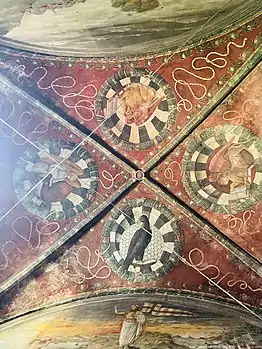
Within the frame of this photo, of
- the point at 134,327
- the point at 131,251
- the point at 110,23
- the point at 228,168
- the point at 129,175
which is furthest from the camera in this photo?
the point at 129,175

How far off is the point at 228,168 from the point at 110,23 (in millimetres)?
2535

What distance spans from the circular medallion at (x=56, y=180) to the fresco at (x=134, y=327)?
134cm

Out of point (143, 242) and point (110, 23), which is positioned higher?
point (110, 23)

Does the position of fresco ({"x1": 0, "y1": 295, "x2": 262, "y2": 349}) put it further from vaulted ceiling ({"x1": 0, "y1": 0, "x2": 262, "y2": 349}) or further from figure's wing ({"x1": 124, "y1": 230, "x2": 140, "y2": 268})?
figure's wing ({"x1": 124, "y1": 230, "x2": 140, "y2": 268})

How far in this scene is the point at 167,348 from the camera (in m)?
8.30

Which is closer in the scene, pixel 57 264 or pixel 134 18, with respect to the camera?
pixel 134 18

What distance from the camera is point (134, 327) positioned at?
8703mm

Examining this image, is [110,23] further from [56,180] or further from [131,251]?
[131,251]

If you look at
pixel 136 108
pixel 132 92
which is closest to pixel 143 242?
pixel 136 108

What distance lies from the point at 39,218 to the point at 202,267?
2314 millimetres

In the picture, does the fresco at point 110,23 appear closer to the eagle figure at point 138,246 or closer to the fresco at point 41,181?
the fresco at point 41,181

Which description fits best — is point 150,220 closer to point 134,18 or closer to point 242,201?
point 242,201

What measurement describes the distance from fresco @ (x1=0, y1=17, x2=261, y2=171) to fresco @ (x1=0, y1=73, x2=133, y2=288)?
28cm

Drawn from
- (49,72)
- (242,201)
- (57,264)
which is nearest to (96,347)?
(57,264)
